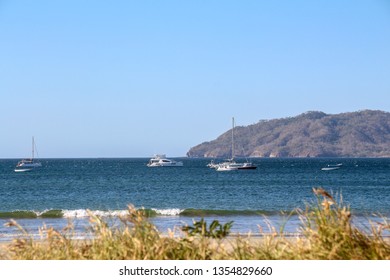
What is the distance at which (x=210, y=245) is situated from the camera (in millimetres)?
5762

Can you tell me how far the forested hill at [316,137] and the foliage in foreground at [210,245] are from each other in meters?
115

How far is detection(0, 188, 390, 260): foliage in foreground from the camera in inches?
208

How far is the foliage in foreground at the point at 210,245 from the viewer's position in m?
5.28

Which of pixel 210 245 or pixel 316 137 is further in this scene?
pixel 316 137

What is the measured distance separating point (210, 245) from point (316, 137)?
5497 inches

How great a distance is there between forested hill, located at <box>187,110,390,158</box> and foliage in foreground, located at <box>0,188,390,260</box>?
115 metres

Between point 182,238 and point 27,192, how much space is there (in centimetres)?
Answer: 3897

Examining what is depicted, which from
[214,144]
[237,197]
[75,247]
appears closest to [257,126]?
[214,144]

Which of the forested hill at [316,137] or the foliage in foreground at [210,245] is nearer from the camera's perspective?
the foliage in foreground at [210,245]

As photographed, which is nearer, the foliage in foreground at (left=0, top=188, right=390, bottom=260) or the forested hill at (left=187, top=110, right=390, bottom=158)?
the foliage in foreground at (left=0, top=188, right=390, bottom=260)
